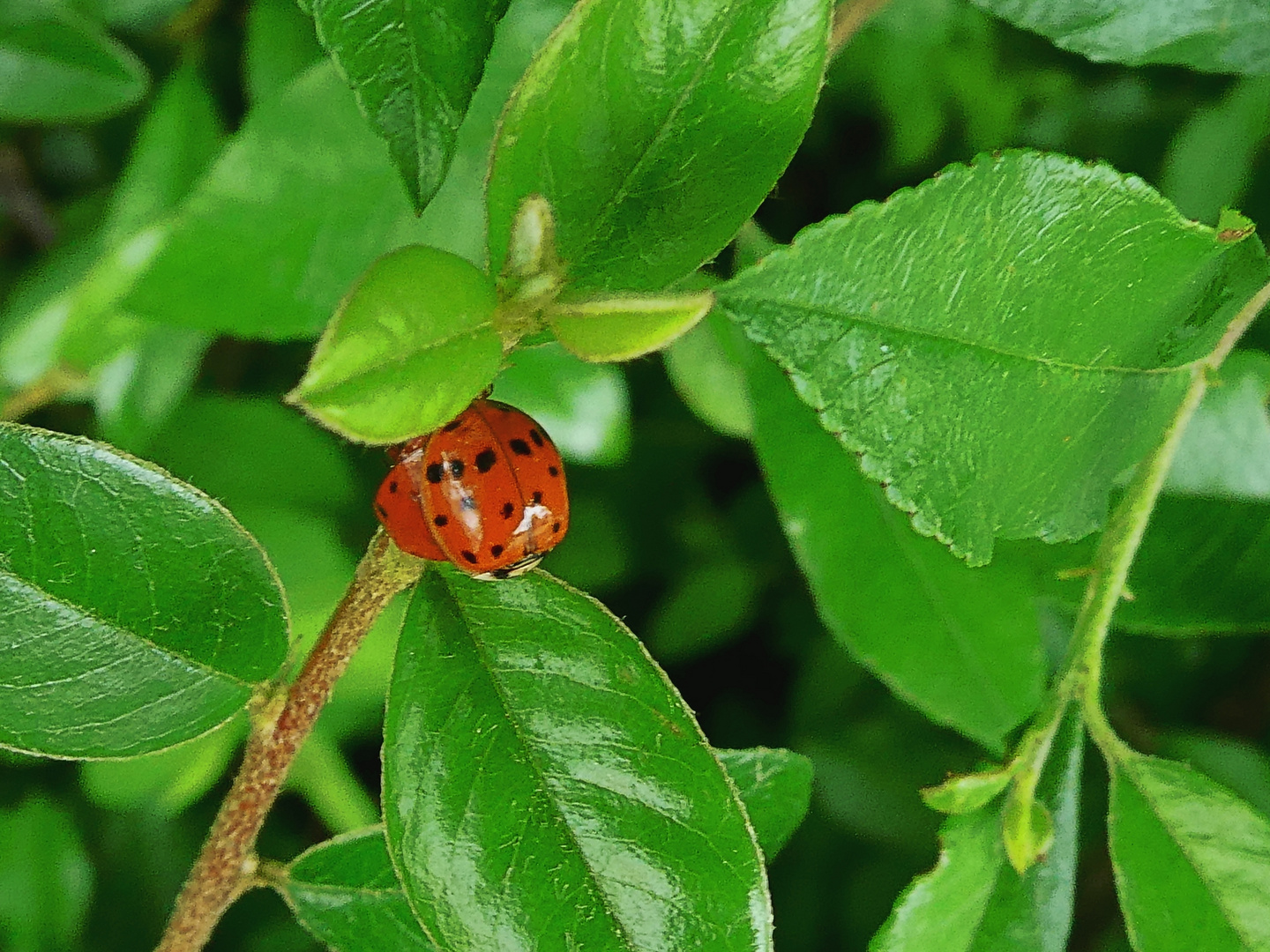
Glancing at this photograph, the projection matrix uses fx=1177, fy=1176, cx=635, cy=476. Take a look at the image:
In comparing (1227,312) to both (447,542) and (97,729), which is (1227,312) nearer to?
(447,542)

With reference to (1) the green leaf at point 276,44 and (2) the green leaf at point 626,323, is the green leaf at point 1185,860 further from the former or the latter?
(1) the green leaf at point 276,44

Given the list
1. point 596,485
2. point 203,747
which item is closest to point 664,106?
point 203,747

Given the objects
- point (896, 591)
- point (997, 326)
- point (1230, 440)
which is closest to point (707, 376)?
point (896, 591)

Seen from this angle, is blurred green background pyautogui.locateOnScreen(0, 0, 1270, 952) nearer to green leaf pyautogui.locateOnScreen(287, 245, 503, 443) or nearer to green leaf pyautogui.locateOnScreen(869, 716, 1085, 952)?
green leaf pyautogui.locateOnScreen(869, 716, 1085, 952)

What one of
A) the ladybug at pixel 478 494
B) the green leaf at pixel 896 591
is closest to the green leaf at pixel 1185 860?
the green leaf at pixel 896 591

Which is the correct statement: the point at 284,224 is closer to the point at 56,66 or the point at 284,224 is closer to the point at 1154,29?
the point at 56,66
